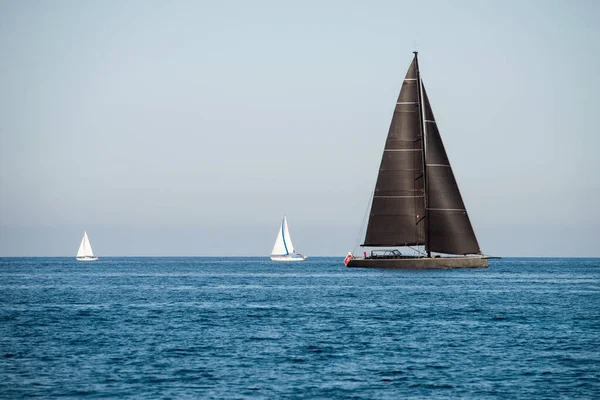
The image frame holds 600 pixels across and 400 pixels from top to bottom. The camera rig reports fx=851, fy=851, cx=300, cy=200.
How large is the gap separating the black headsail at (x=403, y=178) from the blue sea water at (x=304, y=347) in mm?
29652

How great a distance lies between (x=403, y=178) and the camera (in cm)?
9525

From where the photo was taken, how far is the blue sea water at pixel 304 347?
1168 inches

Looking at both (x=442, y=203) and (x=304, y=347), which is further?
(x=442, y=203)

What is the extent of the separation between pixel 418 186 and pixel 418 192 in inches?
26.9

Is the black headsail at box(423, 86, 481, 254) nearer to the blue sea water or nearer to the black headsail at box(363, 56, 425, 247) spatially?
A: the black headsail at box(363, 56, 425, 247)

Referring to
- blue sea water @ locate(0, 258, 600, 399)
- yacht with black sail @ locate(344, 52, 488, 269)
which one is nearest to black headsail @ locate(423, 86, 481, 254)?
yacht with black sail @ locate(344, 52, 488, 269)

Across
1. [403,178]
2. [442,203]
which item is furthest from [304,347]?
[442,203]

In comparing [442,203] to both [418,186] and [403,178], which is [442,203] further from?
[403,178]

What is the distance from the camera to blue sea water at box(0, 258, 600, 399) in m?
29.7

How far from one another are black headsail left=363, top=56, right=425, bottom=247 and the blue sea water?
1167 inches

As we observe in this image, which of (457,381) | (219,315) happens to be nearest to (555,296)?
(219,315)

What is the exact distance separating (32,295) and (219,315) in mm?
28849

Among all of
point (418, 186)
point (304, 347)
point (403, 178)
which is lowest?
point (304, 347)

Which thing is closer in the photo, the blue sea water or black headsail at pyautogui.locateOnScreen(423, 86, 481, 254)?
the blue sea water
